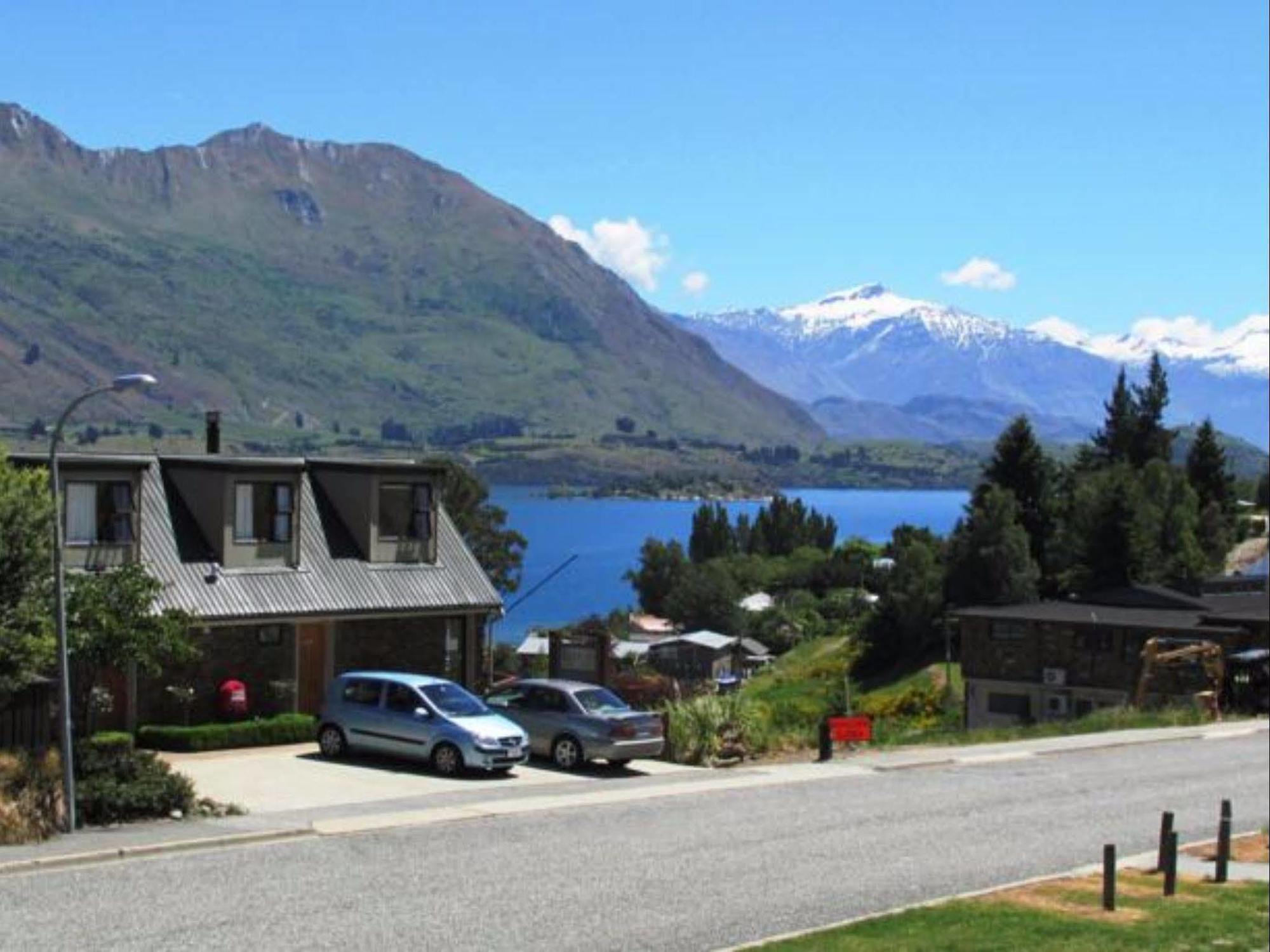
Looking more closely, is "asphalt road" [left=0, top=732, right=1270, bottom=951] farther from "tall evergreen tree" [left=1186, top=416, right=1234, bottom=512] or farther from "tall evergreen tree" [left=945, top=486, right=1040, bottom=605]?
"tall evergreen tree" [left=1186, top=416, right=1234, bottom=512]

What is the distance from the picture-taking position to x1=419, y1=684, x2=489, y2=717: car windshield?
2950 centimetres

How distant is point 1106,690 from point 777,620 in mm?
77633

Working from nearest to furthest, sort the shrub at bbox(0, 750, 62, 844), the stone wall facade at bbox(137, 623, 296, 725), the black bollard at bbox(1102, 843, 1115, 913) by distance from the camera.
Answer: the black bollard at bbox(1102, 843, 1115, 913) < the shrub at bbox(0, 750, 62, 844) < the stone wall facade at bbox(137, 623, 296, 725)

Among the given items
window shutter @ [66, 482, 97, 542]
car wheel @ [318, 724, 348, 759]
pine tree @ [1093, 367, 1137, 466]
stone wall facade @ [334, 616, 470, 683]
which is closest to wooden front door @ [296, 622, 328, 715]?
stone wall facade @ [334, 616, 470, 683]

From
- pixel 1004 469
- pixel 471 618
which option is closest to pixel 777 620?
pixel 1004 469

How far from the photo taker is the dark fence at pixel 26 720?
25.0 meters

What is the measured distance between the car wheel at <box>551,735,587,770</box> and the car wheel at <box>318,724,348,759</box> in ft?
12.6

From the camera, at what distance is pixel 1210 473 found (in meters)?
109

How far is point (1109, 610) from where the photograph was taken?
66375 mm

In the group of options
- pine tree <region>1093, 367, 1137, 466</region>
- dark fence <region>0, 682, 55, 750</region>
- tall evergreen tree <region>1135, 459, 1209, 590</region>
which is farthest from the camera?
pine tree <region>1093, 367, 1137, 466</region>

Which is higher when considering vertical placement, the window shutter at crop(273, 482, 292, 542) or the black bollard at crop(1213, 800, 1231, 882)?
the window shutter at crop(273, 482, 292, 542)

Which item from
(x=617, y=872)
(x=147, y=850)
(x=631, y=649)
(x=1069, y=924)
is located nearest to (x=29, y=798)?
(x=147, y=850)

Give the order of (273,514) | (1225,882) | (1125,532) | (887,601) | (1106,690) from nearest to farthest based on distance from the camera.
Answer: (1225,882)
(273,514)
(1106,690)
(1125,532)
(887,601)

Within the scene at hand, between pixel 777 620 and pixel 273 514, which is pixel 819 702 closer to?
pixel 273 514
